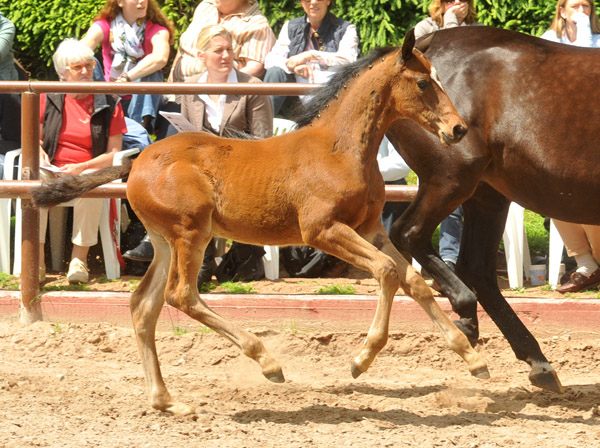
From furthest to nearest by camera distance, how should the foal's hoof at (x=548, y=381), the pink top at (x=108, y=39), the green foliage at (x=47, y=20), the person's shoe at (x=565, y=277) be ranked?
the green foliage at (x=47, y=20)
the pink top at (x=108, y=39)
the person's shoe at (x=565, y=277)
the foal's hoof at (x=548, y=381)

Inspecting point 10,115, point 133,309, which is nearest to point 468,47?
point 133,309

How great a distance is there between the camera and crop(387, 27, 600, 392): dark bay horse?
198 inches

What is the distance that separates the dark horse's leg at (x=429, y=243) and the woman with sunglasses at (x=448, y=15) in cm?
212

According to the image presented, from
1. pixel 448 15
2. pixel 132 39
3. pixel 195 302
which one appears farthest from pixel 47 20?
pixel 195 302

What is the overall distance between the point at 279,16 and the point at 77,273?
364 centimetres

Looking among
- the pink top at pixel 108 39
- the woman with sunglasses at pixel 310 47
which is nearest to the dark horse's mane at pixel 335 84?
the woman with sunglasses at pixel 310 47

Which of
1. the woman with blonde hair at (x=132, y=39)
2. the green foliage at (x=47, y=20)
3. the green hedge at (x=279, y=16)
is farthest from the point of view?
the green foliage at (x=47, y=20)

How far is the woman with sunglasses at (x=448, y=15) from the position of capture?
708 cm

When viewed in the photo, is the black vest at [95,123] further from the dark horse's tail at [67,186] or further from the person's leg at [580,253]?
the person's leg at [580,253]

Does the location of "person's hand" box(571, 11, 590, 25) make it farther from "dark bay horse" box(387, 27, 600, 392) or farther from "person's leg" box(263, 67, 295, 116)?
"person's leg" box(263, 67, 295, 116)

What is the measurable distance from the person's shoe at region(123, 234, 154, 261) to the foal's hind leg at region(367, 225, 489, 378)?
2367mm

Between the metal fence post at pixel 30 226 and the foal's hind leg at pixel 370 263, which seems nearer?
the foal's hind leg at pixel 370 263

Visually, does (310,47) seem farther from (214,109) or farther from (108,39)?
(108,39)

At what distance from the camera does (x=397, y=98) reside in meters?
4.60
